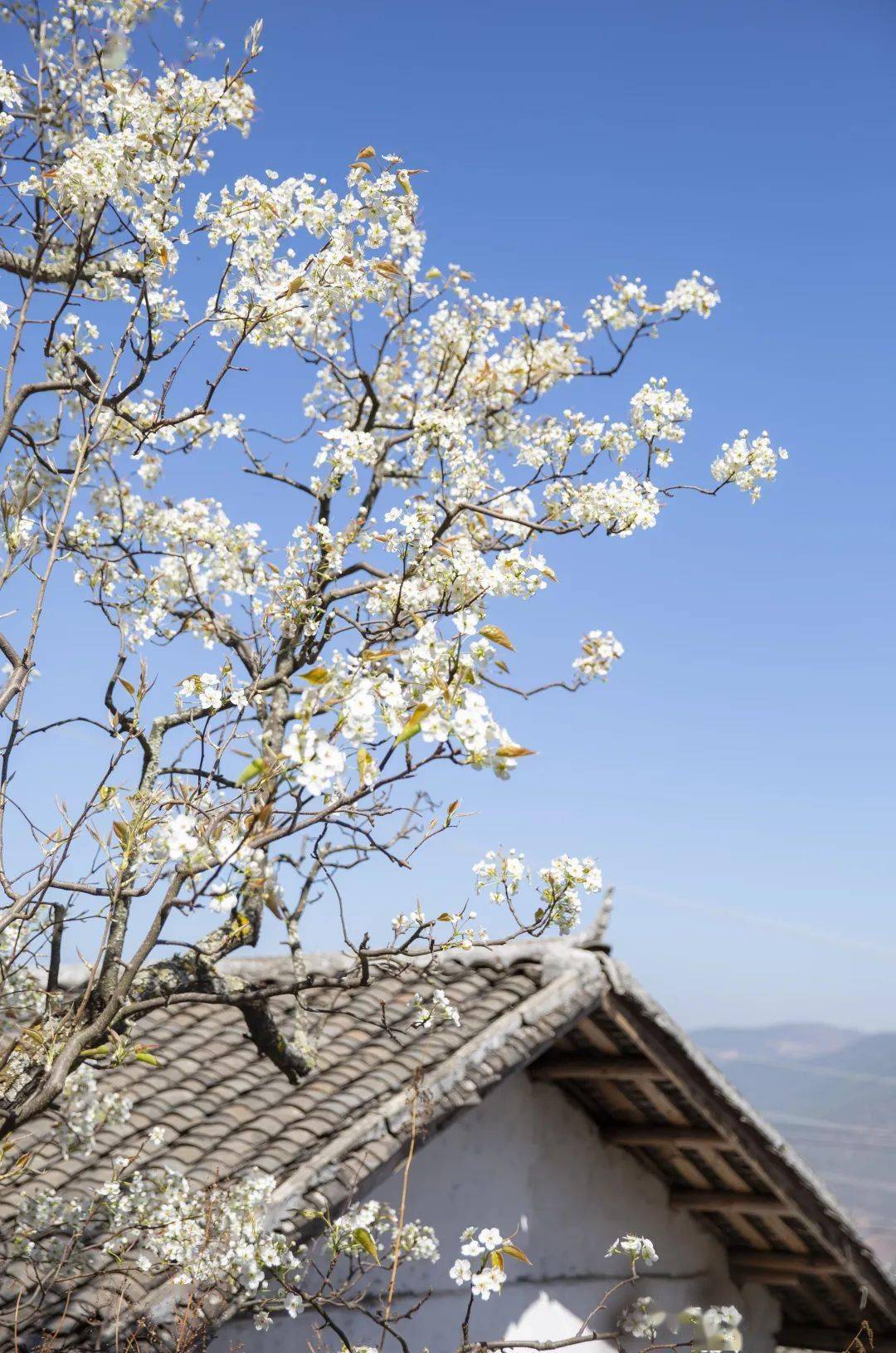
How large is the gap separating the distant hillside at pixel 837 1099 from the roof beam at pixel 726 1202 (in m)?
65.1

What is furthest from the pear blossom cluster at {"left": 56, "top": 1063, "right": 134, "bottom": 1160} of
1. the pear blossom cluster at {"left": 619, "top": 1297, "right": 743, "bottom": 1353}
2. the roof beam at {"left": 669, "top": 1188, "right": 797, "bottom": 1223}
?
the roof beam at {"left": 669, "top": 1188, "right": 797, "bottom": 1223}

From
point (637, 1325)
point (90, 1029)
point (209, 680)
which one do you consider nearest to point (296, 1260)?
point (90, 1029)

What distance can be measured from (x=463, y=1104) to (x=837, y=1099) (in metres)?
159

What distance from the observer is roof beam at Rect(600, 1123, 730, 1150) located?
686cm

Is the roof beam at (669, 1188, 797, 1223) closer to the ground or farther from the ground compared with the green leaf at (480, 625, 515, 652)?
closer to the ground

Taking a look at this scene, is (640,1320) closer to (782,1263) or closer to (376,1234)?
(782,1263)

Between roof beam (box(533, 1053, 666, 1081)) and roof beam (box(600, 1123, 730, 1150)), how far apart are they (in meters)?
0.52

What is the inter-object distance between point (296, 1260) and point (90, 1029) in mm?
1410

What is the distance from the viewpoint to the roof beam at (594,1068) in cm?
651

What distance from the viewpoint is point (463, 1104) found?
5309 mm

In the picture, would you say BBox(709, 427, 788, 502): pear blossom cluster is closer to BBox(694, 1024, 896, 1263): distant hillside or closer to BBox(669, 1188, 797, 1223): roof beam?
BBox(669, 1188, 797, 1223): roof beam

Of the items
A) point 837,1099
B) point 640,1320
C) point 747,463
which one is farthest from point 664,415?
point 837,1099

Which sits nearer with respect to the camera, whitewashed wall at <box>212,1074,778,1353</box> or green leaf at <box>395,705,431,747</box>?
green leaf at <box>395,705,431,747</box>

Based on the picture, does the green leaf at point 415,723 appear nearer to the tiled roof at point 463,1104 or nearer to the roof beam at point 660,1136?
the tiled roof at point 463,1104
